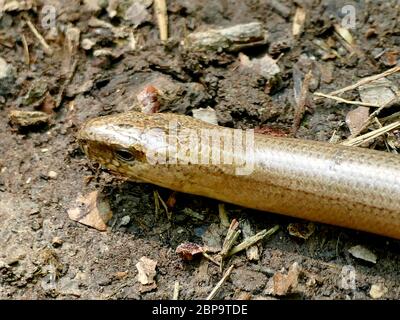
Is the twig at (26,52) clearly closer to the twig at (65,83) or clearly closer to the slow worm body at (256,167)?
the twig at (65,83)

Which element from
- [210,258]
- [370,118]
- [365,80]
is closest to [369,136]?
[370,118]

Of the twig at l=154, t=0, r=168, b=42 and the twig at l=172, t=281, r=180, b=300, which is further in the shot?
the twig at l=154, t=0, r=168, b=42

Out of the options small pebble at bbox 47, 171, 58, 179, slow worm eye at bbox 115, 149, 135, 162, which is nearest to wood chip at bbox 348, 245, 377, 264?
slow worm eye at bbox 115, 149, 135, 162

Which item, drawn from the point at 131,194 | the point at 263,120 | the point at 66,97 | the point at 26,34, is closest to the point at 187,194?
the point at 131,194

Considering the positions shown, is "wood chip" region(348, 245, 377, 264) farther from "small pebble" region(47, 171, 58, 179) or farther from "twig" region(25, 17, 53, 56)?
"twig" region(25, 17, 53, 56)

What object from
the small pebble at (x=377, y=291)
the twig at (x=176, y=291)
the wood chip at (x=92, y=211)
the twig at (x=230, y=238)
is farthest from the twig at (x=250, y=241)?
the wood chip at (x=92, y=211)

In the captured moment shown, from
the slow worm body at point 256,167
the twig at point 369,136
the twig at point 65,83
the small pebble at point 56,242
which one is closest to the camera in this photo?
Answer: the slow worm body at point 256,167
